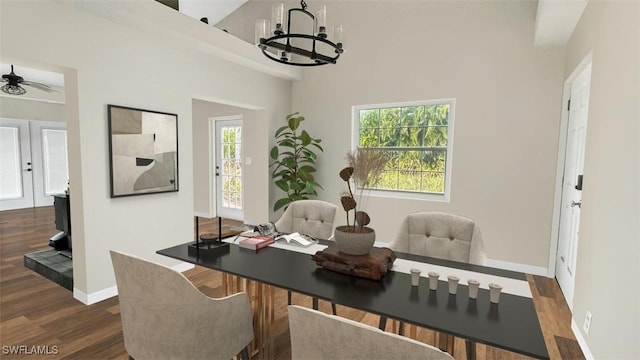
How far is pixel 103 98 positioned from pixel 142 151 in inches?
21.9

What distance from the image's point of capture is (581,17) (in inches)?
102

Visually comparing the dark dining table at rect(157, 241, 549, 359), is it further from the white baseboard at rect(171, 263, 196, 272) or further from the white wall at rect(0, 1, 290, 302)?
the white baseboard at rect(171, 263, 196, 272)

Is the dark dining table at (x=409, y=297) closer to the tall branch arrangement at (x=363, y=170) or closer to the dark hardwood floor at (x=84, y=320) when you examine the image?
the tall branch arrangement at (x=363, y=170)

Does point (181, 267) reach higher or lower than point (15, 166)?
lower

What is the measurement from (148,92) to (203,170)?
339 centimetres

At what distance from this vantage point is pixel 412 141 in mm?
4168

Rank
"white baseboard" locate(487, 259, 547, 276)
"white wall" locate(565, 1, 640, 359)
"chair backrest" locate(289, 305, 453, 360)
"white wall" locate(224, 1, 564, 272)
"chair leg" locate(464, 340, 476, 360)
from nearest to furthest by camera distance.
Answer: "chair backrest" locate(289, 305, 453, 360) < "white wall" locate(565, 1, 640, 359) < "chair leg" locate(464, 340, 476, 360) < "white wall" locate(224, 1, 564, 272) < "white baseboard" locate(487, 259, 547, 276)

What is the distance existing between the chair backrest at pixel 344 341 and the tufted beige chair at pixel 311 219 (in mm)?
1617

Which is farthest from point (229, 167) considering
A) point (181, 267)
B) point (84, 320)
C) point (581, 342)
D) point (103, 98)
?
point (581, 342)

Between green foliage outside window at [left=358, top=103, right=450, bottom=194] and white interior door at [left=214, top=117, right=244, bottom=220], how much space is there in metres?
2.63

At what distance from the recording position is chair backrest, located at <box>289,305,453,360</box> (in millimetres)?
797

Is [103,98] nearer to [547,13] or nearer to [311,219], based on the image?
[311,219]

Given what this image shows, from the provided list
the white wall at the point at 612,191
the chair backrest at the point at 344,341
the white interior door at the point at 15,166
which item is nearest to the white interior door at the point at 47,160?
the white interior door at the point at 15,166

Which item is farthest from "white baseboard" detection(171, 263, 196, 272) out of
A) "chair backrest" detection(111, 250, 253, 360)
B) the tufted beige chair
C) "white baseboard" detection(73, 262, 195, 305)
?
"chair backrest" detection(111, 250, 253, 360)
